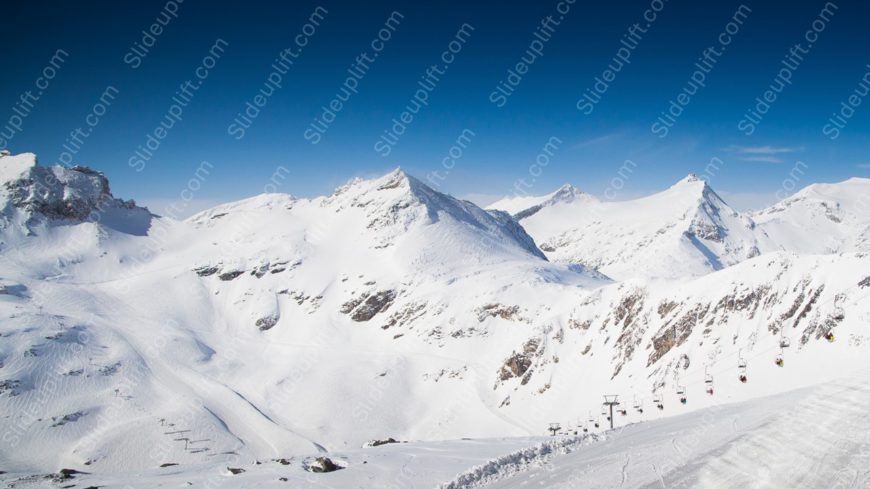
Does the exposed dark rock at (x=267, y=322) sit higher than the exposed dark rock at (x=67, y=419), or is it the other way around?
the exposed dark rock at (x=267, y=322)

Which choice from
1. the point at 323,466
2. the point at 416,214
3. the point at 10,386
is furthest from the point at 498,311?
the point at 323,466

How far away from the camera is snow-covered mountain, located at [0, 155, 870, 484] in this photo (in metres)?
62.2

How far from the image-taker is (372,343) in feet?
422

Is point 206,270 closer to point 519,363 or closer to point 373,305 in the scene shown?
point 373,305

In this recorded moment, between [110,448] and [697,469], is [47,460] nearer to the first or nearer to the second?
[110,448]

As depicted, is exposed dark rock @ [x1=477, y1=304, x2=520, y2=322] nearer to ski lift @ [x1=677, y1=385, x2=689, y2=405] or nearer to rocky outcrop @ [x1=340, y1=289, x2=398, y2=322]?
rocky outcrop @ [x1=340, y1=289, x2=398, y2=322]

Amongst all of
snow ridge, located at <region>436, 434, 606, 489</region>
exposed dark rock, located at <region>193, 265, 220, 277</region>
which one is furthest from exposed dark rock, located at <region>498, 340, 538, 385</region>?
exposed dark rock, located at <region>193, 265, 220, 277</region>

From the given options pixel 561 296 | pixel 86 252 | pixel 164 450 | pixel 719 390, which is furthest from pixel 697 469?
pixel 86 252

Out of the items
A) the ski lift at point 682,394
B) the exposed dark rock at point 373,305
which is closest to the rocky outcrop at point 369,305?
the exposed dark rock at point 373,305

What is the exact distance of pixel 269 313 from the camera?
14925cm

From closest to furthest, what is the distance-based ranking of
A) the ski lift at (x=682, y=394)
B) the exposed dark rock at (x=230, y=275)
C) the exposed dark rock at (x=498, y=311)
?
1. the ski lift at (x=682, y=394)
2. the exposed dark rock at (x=498, y=311)
3. the exposed dark rock at (x=230, y=275)

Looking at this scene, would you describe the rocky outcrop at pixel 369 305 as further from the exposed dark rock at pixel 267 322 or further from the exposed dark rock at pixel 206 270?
the exposed dark rock at pixel 206 270

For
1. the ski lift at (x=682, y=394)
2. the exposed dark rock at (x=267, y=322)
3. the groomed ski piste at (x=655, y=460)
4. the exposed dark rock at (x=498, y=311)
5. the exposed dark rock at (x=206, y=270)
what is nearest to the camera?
the groomed ski piste at (x=655, y=460)

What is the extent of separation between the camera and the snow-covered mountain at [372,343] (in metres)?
62.2
